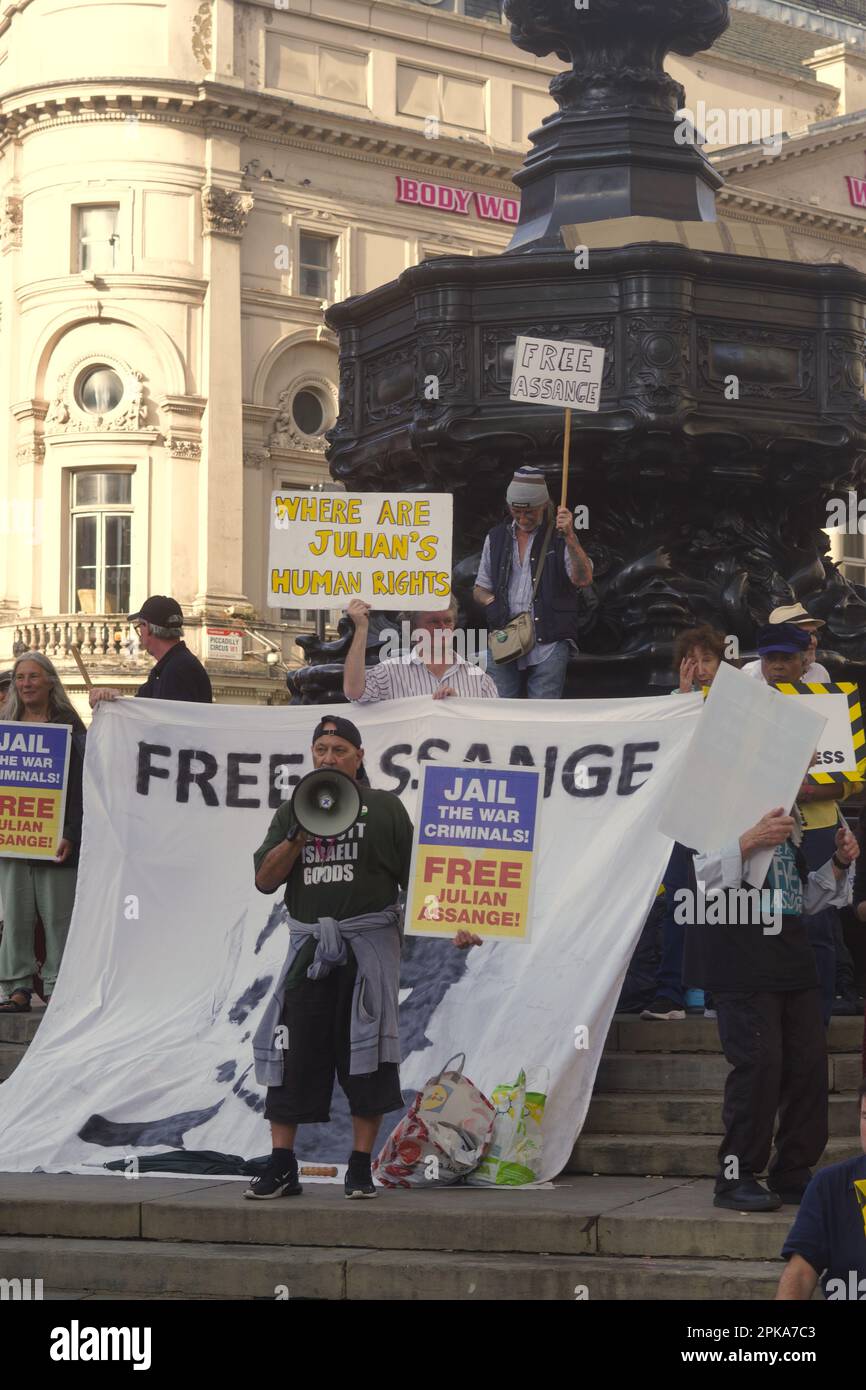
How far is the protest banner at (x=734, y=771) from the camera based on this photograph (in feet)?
25.0

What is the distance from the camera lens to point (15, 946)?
10680 mm

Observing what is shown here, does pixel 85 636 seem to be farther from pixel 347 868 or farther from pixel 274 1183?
pixel 274 1183

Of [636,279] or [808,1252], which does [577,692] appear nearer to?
[636,279]

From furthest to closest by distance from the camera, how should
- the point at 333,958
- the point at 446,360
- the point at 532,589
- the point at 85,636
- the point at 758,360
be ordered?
the point at 85,636, the point at 446,360, the point at 758,360, the point at 532,589, the point at 333,958

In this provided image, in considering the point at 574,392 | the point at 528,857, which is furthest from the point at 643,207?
the point at 528,857

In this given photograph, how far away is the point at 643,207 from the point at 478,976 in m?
5.15

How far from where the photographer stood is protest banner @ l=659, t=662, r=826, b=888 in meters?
7.63

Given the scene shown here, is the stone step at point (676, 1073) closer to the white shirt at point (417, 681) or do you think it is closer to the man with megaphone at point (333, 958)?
the man with megaphone at point (333, 958)

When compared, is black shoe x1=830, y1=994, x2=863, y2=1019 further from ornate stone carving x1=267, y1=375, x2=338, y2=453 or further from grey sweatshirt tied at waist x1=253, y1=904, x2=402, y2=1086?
ornate stone carving x1=267, y1=375, x2=338, y2=453

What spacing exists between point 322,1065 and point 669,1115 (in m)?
1.37

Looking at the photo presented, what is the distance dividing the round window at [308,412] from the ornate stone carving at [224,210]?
3288 mm

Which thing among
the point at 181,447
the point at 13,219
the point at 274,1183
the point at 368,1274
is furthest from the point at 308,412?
the point at 368,1274

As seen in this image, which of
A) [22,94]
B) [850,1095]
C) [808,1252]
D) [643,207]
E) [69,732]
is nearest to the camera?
[808,1252]

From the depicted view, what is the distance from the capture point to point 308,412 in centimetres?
4303
